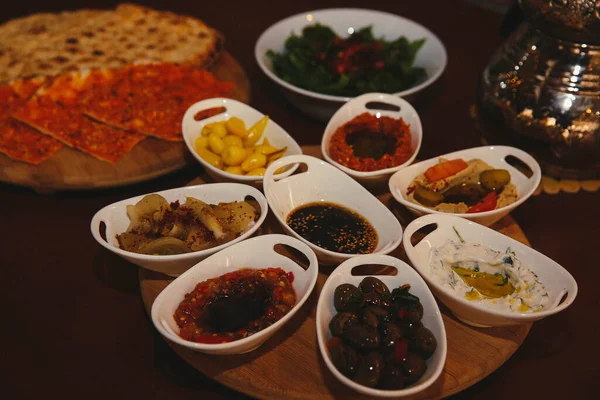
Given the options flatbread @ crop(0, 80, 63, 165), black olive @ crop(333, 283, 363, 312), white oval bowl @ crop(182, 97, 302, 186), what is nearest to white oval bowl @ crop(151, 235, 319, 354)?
black olive @ crop(333, 283, 363, 312)

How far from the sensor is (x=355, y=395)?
2070 millimetres

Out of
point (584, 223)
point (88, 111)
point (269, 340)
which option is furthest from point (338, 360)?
point (88, 111)

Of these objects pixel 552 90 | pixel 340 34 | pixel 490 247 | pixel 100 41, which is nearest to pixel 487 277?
pixel 490 247

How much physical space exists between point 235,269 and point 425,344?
0.89 m

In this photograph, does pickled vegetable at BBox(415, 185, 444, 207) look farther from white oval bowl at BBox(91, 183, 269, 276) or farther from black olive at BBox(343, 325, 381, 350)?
black olive at BBox(343, 325, 381, 350)

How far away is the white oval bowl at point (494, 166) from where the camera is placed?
273cm

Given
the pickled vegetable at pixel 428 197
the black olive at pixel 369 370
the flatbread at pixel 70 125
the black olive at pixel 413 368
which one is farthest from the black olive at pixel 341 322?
the flatbread at pixel 70 125

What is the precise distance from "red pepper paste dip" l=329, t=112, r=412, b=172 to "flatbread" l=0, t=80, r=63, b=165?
170cm

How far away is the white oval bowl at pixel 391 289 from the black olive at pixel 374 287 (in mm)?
51

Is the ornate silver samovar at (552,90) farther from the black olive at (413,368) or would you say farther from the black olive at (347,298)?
the black olive at (413,368)

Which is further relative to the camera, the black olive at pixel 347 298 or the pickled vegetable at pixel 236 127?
the pickled vegetable at pixel 236 127

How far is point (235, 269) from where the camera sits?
2439mm

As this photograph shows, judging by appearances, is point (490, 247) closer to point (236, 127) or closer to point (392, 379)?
point (392, 379)

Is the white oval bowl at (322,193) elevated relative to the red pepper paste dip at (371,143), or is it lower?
lower
